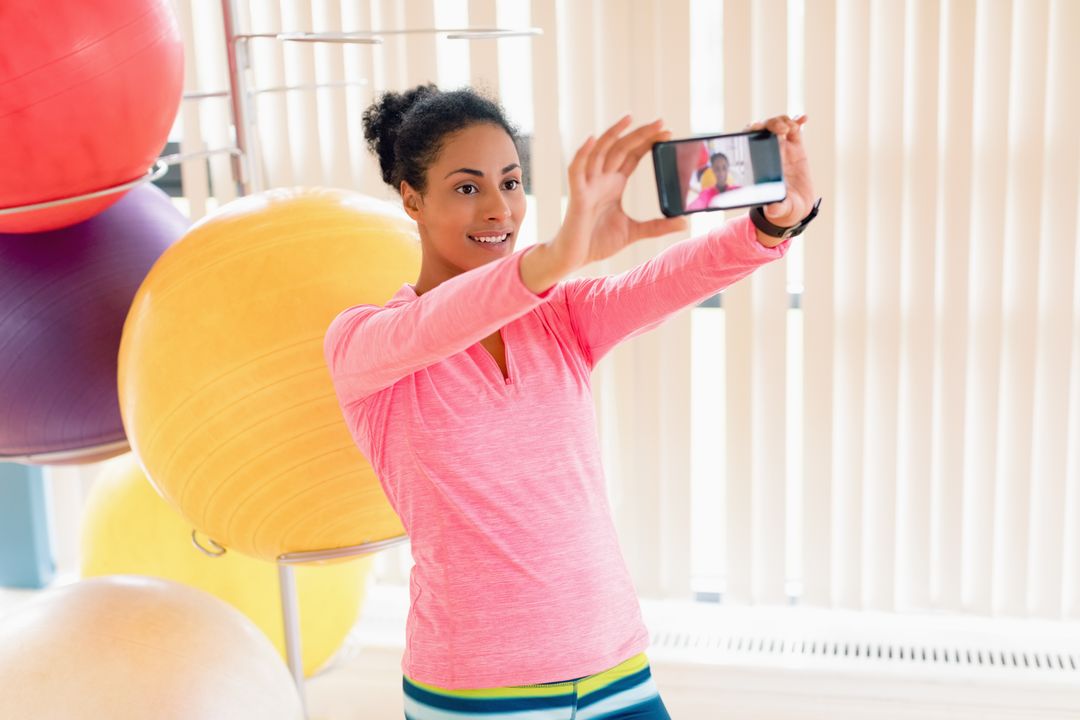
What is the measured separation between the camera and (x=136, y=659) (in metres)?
1.66

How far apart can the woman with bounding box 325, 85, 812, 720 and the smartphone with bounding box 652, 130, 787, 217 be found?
9cm

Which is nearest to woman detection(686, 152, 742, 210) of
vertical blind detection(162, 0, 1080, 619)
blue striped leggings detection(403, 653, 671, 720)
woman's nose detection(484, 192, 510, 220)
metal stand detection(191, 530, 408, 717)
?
woman's nose detection(484, 192, 510, 220)

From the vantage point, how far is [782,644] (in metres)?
2.58

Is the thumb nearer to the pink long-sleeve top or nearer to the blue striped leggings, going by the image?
the pink long-sleeve top

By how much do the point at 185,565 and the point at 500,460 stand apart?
1.00 metres

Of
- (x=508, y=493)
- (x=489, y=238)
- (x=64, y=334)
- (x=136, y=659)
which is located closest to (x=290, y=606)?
(x=136, y=659)

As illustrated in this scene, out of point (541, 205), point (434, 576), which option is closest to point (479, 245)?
point (434, 576)

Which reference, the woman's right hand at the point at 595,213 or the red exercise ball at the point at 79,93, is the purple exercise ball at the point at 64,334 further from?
the woman's right hand at the point at 595,213

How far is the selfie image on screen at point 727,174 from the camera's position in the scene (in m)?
1.11

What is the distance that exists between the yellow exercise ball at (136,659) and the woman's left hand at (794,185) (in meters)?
1.02

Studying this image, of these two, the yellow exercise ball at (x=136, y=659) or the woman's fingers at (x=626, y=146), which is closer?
the woman's fingers at (x=626, y=146)

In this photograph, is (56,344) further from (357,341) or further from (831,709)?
(831,709)

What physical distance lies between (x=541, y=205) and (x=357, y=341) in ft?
4.57

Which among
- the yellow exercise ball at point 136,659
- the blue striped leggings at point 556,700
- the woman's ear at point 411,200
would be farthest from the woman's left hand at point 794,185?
the yellow exercise ball at point 136,659
